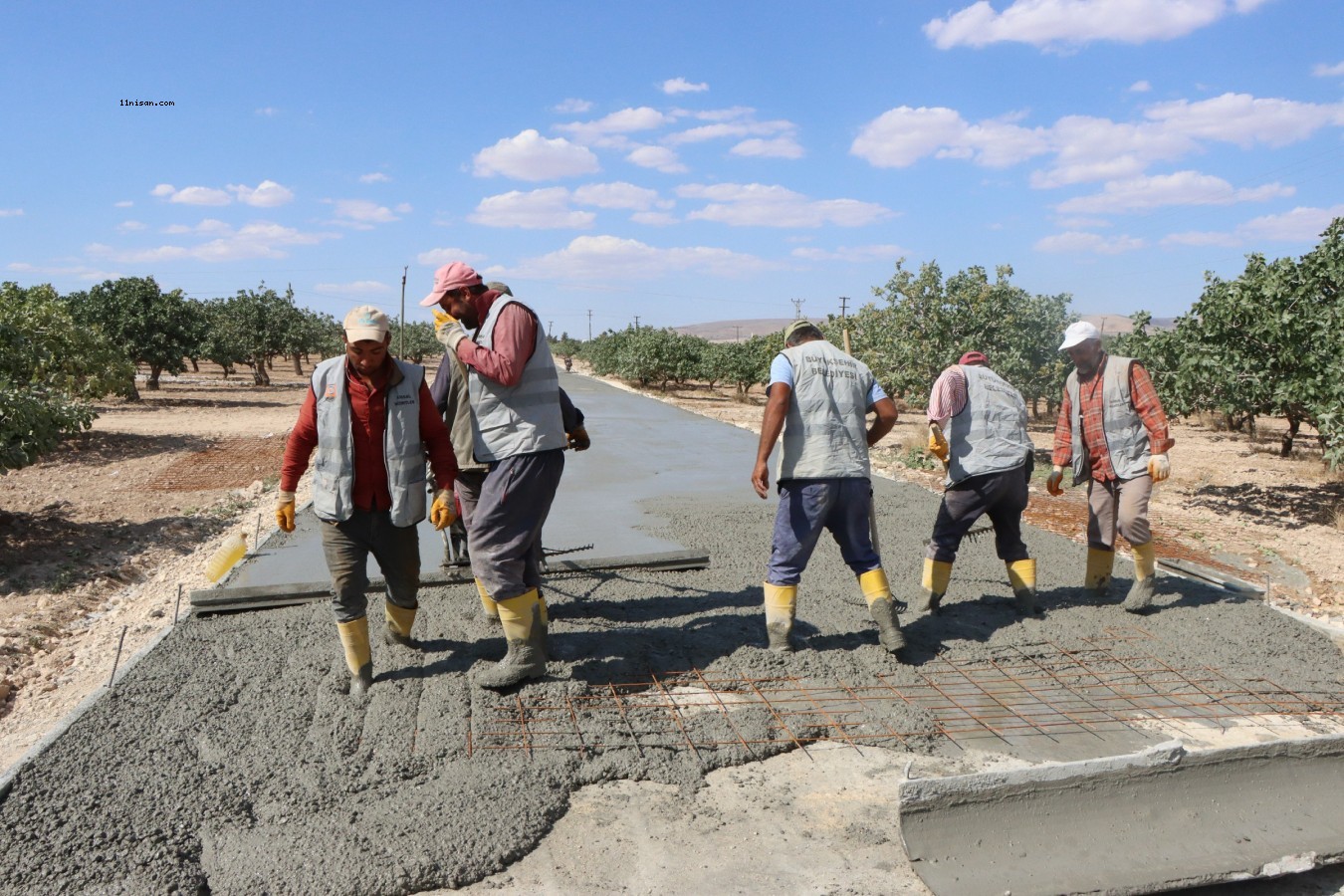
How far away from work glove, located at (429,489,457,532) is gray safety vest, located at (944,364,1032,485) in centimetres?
263

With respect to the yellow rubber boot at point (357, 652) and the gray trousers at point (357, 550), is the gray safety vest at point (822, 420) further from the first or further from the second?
the yellow rubber boot at point (357, 652)

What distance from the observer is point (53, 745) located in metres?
3.29

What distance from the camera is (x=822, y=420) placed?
4160 millimetres

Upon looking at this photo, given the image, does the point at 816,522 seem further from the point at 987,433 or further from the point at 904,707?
the point at 987,433

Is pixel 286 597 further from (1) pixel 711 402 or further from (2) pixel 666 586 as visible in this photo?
(1) pixel 711 402

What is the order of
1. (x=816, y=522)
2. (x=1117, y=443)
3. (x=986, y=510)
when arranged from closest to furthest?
1. (x=816, y=522)
2. (x=986, y=510)
3. (x=1117, y=443)

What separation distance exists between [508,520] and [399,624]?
0.90 meters

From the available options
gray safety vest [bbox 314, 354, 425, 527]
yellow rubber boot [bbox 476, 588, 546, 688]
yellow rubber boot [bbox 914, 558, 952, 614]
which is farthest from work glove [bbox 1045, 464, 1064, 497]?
gray safety vest [bbox 314, 354, 425, 527]

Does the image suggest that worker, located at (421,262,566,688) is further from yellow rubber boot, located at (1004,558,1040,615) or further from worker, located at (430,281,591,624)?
yellow rubber boot, located at (1004,558,1040,615)

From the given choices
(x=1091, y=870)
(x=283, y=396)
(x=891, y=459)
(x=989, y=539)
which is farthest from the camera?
(x=283, y=396)

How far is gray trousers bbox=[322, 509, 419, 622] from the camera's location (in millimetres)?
3816

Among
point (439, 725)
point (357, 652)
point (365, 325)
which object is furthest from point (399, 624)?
point (365, 325)

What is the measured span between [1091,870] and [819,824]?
31.5 inches

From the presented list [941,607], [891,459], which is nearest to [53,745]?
[941,607]
